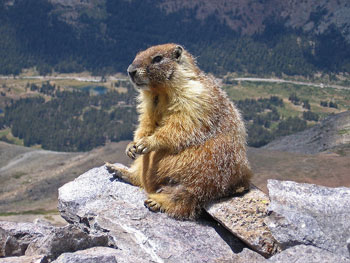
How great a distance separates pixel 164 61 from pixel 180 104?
98 centimetres

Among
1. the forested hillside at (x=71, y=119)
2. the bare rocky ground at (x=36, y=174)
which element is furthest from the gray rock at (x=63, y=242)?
the forested hillside at (x=71, y=119)

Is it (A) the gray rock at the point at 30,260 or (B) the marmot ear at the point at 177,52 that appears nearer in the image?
(A) the gray rock at the point at 30,260

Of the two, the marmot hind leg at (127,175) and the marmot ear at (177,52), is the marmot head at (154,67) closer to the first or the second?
the marmot ear at (177,52)

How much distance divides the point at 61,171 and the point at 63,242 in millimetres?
37668

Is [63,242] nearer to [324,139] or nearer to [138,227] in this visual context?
[138,227]

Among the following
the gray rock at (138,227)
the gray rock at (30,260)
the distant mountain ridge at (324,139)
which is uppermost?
the gray rock at (30,260)

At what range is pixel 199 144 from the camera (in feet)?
27.9

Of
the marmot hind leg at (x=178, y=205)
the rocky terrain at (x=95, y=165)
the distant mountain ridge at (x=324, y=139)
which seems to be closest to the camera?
the marmot hind leg at (x=178, y=205)

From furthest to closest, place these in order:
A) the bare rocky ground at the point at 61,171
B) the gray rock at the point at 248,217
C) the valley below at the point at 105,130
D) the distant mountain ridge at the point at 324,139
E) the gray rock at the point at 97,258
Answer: the distant mountain ridge at the point at 324,139
the valley below at the point at 105,130
the bare rocky ground at the point at 61,171
the gray rock at the point at 248,217
the gray rock at the point at 97,258

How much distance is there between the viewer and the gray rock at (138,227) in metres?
7.57

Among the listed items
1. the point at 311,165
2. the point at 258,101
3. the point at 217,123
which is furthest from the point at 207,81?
the point at 258,101

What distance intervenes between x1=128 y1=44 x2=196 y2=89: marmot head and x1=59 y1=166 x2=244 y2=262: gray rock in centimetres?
269

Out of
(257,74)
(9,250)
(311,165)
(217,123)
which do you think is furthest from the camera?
(257,74)

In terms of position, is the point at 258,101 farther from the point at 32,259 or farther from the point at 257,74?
the point at 32,259
